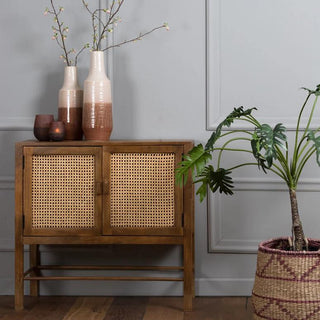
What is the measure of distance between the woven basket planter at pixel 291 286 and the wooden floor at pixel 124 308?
0.34 m

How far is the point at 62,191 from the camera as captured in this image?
9.98 feet

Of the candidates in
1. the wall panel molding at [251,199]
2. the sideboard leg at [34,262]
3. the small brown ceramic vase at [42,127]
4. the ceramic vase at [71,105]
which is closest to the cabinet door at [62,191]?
the small brown ceramic vase at [42,127]

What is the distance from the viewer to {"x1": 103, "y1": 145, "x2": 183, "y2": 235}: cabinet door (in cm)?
302

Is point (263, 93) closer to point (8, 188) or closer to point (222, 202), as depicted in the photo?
point (222, 202)

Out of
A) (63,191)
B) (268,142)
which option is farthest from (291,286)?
(63,191)

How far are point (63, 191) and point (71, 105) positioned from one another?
1.48 ft

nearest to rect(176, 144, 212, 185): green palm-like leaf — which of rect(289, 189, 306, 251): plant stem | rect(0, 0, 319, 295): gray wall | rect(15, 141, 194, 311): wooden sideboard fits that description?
rect(15, 141, 194, 311): wooden sideboard

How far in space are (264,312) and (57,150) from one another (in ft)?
3.94

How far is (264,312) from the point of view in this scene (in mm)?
2715

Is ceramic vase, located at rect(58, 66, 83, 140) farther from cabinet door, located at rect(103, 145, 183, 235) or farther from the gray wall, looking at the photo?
cabinet door, located at rect(103, 145, 183, 235)

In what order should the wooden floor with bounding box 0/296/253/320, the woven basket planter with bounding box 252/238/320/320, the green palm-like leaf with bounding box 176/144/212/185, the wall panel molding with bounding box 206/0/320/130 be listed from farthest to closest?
1. the wall panel molding with bounding box 206/0/320/130
2. the wooden floor with bounding box 0/296/253/320
3. the green palm-like leaf with bounding box 176/144/212/185
4. the woven basket planter with bounding box 252/238/320/320

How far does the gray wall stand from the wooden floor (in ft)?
0.30

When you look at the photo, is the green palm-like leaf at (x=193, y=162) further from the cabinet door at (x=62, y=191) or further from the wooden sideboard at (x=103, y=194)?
the cabinet door at (x=62, y=191)

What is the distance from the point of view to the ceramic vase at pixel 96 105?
3105 mm
